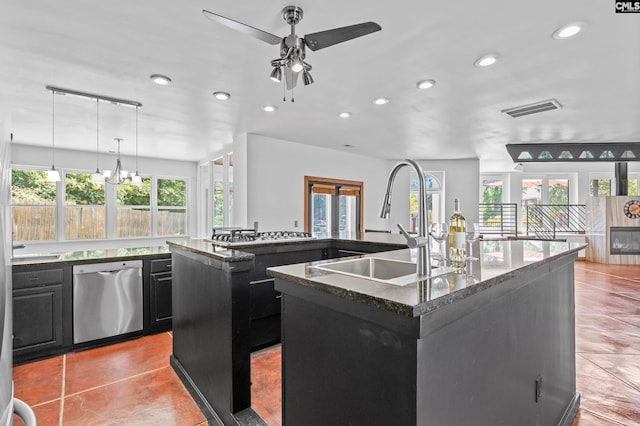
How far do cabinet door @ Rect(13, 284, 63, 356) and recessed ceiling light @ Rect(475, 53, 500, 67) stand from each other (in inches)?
168

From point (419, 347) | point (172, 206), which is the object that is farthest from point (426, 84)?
point (172, 206)

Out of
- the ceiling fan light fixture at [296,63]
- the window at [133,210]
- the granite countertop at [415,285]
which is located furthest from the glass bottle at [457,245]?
the window at [133,210]

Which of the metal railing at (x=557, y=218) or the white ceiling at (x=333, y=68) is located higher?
the white ceiling at (x=333, y=68)

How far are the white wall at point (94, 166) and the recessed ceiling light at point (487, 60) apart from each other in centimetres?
696

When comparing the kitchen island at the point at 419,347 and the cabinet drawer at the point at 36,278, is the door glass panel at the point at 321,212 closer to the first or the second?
the cabinet drawer at the point at 36,278

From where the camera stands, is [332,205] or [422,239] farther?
[332,205]

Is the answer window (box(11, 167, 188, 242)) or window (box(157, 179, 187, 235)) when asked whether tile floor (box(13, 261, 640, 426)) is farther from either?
window (box(157, 179, 187, 235))

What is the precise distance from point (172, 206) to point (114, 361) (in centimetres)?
546

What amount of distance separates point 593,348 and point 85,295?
493 centimetres

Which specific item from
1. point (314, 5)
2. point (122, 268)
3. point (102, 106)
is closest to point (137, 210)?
point (102, 106)

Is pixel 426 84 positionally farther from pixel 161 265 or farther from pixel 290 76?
pixel 161 265

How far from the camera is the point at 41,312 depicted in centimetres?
290

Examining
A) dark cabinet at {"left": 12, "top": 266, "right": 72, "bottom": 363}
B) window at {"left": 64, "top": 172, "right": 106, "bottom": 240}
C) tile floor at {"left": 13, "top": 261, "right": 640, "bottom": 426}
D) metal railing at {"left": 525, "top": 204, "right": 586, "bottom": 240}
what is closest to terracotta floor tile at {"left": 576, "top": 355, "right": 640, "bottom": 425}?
tile floor at {"left": 13, "top": 261, "right": 640, "bottom": 426}

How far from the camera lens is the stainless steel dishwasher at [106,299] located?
10.1ft
